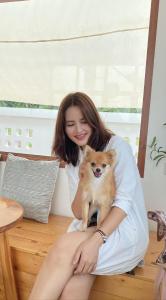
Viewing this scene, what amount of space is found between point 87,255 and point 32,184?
995 millimetres

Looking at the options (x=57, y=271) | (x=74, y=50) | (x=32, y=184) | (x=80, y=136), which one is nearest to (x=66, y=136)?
(x=80, y=136)

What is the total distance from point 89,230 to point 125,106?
0.98 metres

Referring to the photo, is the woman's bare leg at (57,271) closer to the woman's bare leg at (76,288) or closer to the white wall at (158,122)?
the woman's bare leg at (76,288)

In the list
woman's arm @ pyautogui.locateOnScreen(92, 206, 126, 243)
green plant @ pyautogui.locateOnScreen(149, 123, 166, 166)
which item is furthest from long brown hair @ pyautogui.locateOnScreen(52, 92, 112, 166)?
green plant @ pyautogui.locateOnScreen(149, 123, 166, 166)

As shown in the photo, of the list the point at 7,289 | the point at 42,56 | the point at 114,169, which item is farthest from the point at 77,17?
the point at 7,289

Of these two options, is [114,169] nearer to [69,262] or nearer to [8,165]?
[69,262]

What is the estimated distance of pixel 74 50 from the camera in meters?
1.99

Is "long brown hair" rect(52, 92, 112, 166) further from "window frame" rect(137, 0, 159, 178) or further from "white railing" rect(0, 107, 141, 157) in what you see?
"white railing" rect(0, 107, 141, 157)

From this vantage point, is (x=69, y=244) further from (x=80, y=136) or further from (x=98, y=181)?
(x=80, y=136)

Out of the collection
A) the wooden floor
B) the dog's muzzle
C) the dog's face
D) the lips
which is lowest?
the wooden floor

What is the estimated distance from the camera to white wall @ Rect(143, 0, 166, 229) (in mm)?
1704

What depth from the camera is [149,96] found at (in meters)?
1.78

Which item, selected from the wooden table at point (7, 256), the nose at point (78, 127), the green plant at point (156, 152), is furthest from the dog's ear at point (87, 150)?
the green plant at point (156, 152)

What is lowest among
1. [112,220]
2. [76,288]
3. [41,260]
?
[41,260]
